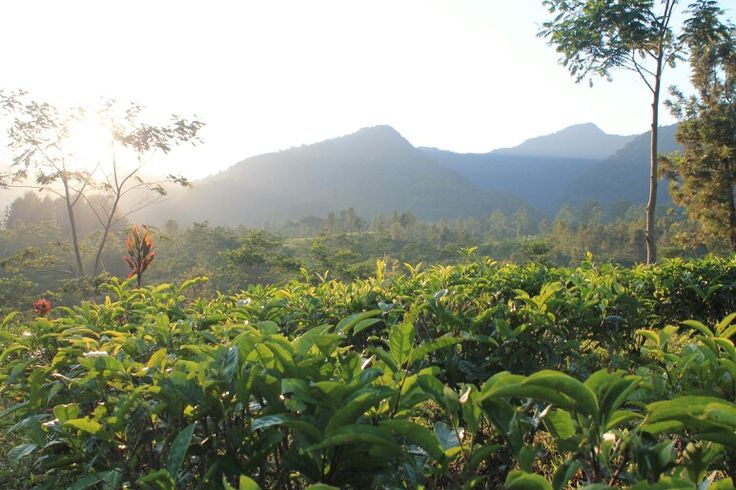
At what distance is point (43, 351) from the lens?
1.96 metres

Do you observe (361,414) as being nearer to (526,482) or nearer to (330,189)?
(526,482)

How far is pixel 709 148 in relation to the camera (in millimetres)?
13812

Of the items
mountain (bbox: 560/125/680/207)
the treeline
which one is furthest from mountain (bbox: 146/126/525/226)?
the treeline

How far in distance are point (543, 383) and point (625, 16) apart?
1319 centimetres

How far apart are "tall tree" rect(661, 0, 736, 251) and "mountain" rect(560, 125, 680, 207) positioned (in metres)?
119

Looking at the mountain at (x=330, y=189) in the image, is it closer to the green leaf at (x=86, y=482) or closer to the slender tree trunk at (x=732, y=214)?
the slender tree trunk at (x=732, y=214)

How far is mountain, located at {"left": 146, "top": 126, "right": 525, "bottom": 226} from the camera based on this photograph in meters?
116

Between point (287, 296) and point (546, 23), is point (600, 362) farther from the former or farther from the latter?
point (546, 23)

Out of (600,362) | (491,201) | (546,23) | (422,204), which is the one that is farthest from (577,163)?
(600,362)

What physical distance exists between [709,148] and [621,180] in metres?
132

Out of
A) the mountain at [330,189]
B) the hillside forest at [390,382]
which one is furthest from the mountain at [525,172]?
the hillside forest at [390,382]

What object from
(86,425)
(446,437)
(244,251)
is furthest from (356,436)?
(244,251)

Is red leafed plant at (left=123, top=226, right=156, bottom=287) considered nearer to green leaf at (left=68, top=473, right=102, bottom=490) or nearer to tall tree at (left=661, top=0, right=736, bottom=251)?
green leaf at (left=68, top=473, right=102, bottom=490)

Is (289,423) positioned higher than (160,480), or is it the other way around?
(289,423)
